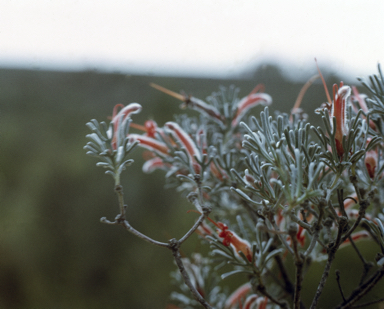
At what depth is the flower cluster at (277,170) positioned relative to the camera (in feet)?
0.98

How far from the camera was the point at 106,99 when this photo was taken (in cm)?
114

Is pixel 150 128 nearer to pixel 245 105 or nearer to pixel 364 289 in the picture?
pixel 245 105

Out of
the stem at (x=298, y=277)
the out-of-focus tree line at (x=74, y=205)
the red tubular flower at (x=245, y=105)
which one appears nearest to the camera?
the stem at (x=298, y=277)

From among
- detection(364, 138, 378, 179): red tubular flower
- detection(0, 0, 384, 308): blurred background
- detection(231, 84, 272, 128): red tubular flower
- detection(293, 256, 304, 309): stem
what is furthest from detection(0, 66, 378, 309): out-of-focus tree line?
detection(293, 256, 304, 309): stem

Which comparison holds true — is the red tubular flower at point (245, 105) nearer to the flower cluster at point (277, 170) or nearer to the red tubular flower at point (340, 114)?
the flower cluster at point (277, 170)

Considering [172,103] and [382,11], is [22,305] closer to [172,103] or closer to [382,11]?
[172,103]

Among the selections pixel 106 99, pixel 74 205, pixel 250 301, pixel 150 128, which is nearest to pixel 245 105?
pixel 150 128

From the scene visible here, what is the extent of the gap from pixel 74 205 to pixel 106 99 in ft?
1.50

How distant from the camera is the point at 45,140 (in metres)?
1.28

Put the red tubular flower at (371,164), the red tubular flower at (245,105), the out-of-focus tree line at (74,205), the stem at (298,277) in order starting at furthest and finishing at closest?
the out-of-focus tree line at (74,205) → the red tubular flower at (245,105) → the red tubular flower at (371,164) → the stem at (298,277)

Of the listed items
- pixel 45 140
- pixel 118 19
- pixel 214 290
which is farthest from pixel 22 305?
pixel 118 19

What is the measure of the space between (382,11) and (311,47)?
5.1 inches

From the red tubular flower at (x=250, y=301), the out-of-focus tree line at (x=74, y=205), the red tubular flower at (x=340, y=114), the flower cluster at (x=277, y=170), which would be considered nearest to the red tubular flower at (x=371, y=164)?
the flower cluster at (x=277, y=170)

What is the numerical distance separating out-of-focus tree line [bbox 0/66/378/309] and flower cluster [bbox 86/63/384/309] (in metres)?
0.56
